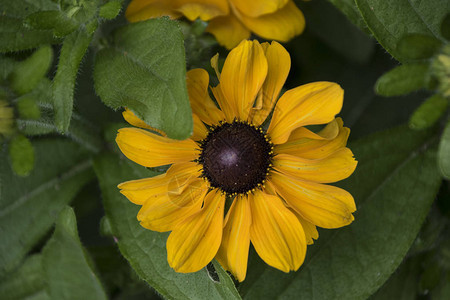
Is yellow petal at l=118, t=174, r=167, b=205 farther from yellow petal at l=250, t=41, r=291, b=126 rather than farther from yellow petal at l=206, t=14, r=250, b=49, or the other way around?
yellow petal at l=206, t=14, r=250, b=49

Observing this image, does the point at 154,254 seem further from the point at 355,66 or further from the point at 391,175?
the point at 355,66

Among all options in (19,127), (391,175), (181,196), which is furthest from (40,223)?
(391,175)

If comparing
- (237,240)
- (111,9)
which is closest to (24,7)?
(111,9)

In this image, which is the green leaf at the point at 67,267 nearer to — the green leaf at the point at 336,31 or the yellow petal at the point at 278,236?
the yellow petal at the point at 278,236

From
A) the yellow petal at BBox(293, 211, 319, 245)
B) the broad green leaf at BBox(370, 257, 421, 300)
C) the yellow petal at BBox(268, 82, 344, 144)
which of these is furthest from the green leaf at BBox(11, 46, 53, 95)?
the broad green leaf at BBox(370, 257, 421, 300)

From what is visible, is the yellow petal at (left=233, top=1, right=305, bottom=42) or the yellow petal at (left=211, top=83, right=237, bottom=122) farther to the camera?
the yellow petal at (left=233, top=1, right=305, bottom=42)

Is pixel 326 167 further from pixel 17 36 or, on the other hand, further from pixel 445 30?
pixel 17 36
